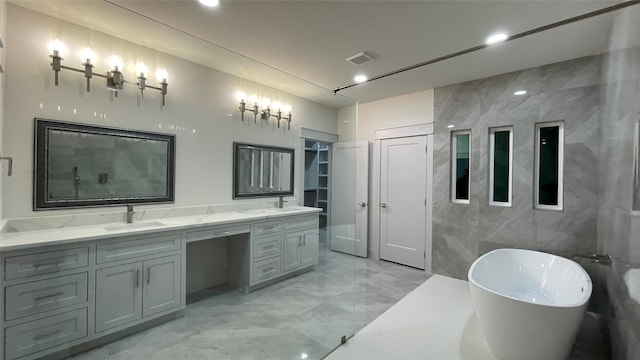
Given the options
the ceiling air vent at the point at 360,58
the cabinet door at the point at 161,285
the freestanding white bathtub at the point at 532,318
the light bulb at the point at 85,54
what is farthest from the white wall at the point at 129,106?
the freestanding white bathtub at the point at 532,318

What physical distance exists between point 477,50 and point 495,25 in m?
0.45

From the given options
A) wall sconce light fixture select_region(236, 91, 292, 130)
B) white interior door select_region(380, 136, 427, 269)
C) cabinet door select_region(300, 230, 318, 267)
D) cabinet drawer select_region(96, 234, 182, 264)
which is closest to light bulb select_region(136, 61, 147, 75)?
wall sconce light fixture select_region(236, 91, 292, 130)

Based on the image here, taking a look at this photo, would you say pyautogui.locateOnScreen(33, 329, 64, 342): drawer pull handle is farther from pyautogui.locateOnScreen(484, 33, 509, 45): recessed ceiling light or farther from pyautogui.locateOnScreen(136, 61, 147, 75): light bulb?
pyautogui.locateOnScreen(484, 33, 509, 45): recessed ceiling light

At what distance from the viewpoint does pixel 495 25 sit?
7.36ft

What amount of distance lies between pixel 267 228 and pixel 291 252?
1.63ft

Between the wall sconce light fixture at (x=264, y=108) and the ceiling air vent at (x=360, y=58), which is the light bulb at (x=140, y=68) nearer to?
the wall sconce light fixture at (x=264, y=108)

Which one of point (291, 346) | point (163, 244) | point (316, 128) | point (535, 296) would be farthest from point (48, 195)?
point (535, 296)

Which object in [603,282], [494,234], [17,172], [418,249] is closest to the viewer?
[17,172]

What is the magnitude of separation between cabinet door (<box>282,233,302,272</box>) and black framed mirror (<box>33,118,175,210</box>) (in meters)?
1.46

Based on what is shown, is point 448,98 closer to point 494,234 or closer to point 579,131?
point 579,131

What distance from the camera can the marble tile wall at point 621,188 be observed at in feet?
5.34

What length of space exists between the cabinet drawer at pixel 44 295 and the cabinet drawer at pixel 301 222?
1989 millimetres

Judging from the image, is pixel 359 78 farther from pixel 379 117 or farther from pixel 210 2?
pixel 210 2

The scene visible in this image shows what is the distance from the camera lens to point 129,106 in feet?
8.42
